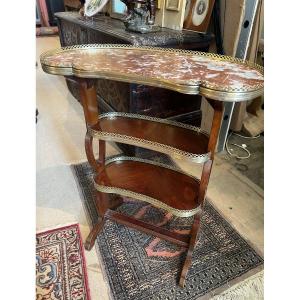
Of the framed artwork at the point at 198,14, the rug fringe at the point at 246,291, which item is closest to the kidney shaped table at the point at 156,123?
the rug fringe at the point at 246,291

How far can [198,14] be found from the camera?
1627mm

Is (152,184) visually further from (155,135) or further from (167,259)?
(167,259)

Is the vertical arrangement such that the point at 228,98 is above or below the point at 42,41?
above

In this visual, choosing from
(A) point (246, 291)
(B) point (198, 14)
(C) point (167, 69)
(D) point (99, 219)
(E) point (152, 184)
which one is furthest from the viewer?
(B) point (198, 14)

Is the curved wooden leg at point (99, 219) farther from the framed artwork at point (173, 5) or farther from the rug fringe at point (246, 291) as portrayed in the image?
the framed artwork at point (173, 5)

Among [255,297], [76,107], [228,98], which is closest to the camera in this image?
[228,98]

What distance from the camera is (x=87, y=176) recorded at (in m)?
1.77

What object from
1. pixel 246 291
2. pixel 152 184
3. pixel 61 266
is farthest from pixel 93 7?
pixel 246 291

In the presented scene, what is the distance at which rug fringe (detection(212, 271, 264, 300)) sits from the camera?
1.07 m

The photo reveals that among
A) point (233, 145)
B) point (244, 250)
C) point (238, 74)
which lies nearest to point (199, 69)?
point (238, 74)

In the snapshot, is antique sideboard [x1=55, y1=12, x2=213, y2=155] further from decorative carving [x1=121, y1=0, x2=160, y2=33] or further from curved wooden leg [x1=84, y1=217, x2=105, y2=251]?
curved wooden leg [x1=84, y1=217, x2=105, y2=251]

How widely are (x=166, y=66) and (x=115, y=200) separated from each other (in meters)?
0.85
